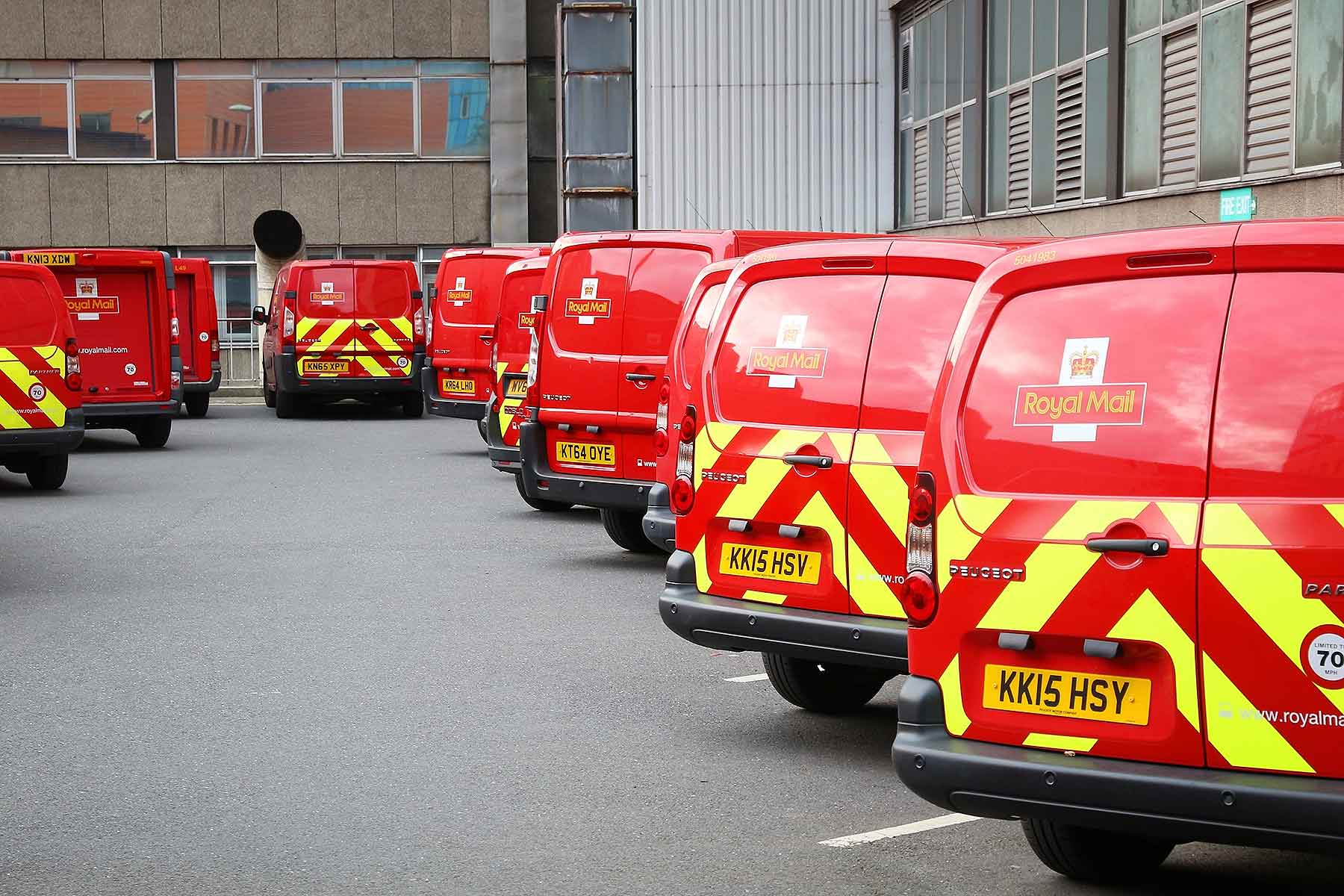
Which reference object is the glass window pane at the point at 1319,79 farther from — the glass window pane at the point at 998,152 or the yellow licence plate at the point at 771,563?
Answer: the yellow licence plate at the point at 771,563

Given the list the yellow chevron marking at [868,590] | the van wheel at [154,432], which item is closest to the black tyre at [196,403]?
the van wheel at [154,432]

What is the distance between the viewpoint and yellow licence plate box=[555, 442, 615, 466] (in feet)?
39.1

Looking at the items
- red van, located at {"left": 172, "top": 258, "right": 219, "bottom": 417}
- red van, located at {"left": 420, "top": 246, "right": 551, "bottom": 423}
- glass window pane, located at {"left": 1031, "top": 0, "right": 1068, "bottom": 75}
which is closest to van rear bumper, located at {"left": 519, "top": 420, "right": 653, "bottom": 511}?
red van, located at {"left": 420, "top": 246, "right": 551, "bottom": 423}

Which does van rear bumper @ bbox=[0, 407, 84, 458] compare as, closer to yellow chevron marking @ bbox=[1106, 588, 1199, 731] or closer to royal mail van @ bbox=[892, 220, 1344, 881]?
royal mail van @ bbox=[892, 220, 1344, 881]

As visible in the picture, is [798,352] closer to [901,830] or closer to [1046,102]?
[901,830]

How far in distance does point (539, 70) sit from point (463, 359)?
67.2 ft

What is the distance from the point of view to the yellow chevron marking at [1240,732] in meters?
4.37

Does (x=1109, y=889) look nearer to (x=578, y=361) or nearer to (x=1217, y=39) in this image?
(x=578, y=361)

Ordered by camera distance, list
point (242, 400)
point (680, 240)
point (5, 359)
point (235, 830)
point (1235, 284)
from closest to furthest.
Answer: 1. point (1235, 284)
2. point (235, 830)
3. point (680, 240)
4. point (5, 359)
5. point (242, 400)

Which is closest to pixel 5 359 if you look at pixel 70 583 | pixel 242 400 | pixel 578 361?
pixel 70 583

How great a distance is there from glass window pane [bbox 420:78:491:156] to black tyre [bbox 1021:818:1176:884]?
36.8 meters

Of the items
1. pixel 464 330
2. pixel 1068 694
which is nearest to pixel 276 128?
pixel 464 330

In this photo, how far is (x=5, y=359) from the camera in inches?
643

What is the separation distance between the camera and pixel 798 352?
714 centimetres
